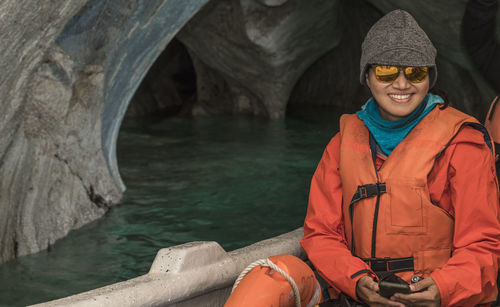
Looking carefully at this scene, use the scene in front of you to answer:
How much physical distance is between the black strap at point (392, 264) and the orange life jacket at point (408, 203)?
0.4 inches

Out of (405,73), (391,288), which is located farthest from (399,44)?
(391,288)

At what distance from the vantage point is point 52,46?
4.63 m

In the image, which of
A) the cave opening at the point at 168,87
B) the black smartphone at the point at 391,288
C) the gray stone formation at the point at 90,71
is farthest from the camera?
the cave opening at the point at 168,87

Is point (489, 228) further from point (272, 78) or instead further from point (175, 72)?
point (175, 72)

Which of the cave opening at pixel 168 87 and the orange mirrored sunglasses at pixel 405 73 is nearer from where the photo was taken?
the orange mirrored sunglasses at pixel 405 73

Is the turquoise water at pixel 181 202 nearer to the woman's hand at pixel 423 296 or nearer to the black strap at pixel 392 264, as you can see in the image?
the black strap at pixel 392 264

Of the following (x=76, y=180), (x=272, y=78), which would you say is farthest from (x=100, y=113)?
(x=272, y=78)

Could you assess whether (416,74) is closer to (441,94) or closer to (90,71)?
(441,94)

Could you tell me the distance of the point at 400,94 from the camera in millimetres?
2496

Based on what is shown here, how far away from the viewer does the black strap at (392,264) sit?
2449 mm

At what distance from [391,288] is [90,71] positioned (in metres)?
3.42

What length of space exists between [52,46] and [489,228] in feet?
10.7

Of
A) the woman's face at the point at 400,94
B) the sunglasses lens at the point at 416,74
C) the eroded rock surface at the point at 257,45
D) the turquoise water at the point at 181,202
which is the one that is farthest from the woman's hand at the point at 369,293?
the eroded rock surface at the point at 257,45

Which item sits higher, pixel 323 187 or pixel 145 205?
pixel 323 187
